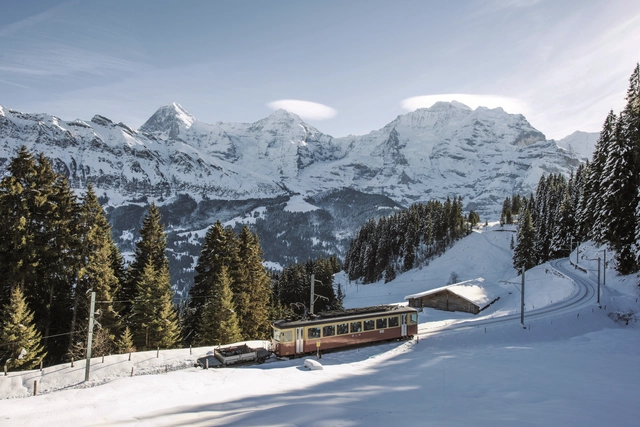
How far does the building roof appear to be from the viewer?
58719 mm

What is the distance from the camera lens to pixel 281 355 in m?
27.6

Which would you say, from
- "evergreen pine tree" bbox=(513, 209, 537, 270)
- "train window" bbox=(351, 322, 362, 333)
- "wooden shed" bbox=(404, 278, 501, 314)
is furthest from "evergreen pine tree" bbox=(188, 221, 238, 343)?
"evergreen pine tree" bbox=(513, 209, 537, 270)

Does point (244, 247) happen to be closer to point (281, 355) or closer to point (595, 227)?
point (281, 355)

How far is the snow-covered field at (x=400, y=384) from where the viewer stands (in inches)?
476

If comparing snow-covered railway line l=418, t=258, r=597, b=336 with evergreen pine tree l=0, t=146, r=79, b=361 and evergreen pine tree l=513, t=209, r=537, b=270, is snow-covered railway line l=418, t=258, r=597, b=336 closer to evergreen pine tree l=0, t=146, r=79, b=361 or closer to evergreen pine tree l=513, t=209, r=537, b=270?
evergreen pine tree l=513, t=209, r=537, b=270

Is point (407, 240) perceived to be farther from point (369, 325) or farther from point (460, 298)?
point (369, 325)

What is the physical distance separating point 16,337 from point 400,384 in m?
26.3

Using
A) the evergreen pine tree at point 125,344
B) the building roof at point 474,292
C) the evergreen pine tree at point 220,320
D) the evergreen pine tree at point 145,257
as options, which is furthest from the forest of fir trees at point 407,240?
the evergreen pine tree at point 125,344

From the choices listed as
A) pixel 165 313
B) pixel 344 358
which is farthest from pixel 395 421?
pixel 165 313

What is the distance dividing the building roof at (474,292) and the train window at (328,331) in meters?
35.4

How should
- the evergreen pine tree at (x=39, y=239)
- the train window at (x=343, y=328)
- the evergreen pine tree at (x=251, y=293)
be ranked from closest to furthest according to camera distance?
the evergreen pine tree at (x=39, y=239) < the train window at (x=343, y=328) < the evergreen pine tree at (x=251, y=293)

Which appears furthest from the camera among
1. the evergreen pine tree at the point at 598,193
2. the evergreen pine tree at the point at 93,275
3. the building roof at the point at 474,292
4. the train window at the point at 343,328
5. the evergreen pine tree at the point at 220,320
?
the building roof at the point at 474,292

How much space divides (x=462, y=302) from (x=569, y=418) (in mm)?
50941

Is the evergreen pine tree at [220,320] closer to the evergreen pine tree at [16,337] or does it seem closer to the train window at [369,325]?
the train window at [369,325]
